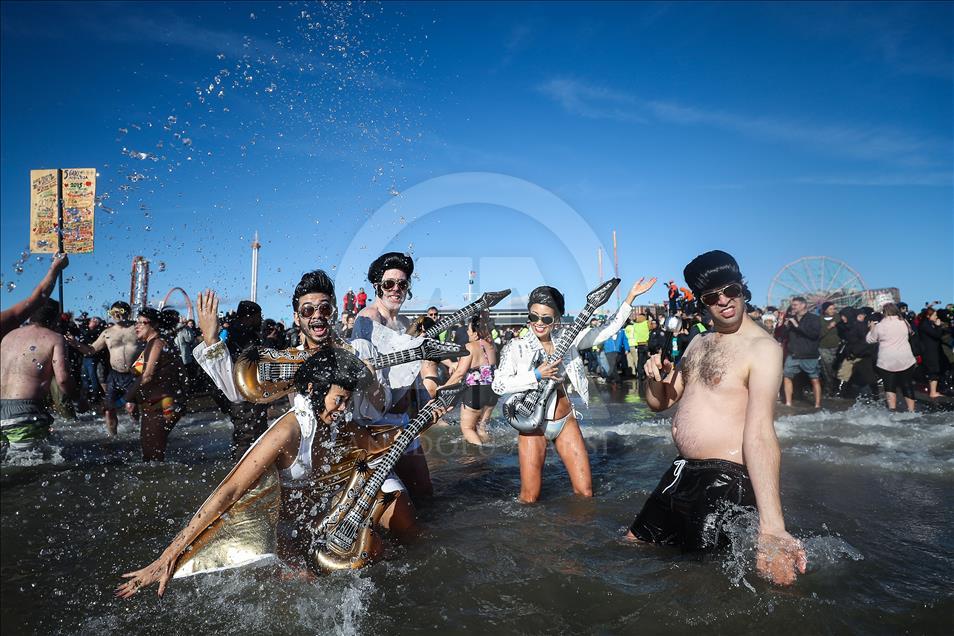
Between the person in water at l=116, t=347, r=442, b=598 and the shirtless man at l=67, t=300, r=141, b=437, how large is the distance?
255 inches

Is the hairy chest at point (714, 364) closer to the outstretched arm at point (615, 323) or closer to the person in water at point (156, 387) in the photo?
the outstretched arm at point (615, 323)

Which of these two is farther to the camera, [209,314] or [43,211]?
[43,211]

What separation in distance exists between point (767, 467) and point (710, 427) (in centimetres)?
37

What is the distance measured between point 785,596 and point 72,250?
15.2ft

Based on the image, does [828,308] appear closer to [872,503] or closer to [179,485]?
[872,503]

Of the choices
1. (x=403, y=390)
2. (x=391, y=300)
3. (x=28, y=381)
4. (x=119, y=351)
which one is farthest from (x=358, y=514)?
(x=119, y=351)

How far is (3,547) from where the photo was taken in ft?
12.7

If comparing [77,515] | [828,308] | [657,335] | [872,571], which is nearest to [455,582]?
[872,571]

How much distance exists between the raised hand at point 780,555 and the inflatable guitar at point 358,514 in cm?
187

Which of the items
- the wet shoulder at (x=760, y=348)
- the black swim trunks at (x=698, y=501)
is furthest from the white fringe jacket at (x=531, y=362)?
the wet shoulder at (x=760, y=348)

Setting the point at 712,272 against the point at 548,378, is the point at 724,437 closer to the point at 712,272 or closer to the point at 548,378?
the point at 712,272

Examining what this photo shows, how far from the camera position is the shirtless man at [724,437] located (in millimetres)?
2408

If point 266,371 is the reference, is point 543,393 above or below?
below

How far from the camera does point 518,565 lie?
3.22 m
